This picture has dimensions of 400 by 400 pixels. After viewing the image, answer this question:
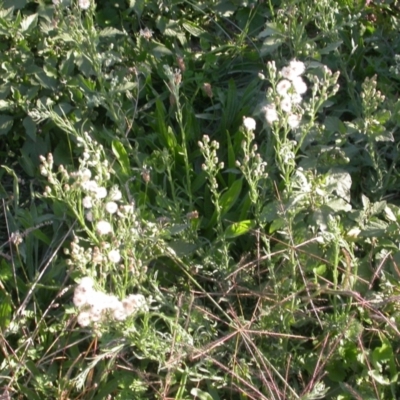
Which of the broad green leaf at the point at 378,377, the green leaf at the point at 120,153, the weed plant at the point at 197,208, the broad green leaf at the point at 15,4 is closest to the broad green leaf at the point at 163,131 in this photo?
the weed plant at the point at 197,208

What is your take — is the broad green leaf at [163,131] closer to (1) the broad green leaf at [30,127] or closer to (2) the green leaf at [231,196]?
(2) the green leaf at [231,196]

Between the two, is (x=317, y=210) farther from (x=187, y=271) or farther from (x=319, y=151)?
(x=187, y=271)

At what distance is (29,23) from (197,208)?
37.5 inches

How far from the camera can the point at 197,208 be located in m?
2.66

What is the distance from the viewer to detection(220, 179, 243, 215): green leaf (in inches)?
98.2

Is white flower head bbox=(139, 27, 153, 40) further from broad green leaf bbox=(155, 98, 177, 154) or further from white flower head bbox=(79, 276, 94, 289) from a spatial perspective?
white flower head bbox=(79, 276, 94, 289)

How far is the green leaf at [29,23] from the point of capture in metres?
2.72

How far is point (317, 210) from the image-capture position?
7.39ft

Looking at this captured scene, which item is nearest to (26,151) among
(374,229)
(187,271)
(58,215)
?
(58,215)

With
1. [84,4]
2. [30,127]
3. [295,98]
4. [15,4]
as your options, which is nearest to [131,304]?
[295,98]

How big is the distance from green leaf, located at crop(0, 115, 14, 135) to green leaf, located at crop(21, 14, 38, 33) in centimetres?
34

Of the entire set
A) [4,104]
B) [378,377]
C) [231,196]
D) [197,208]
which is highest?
[4,104]

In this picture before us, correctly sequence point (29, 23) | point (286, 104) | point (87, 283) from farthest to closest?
point (29, 23) → point (286, 104) → point (87, 283)

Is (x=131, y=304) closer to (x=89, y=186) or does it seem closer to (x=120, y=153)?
(x=89, y=186)
